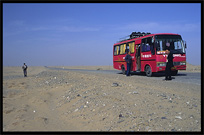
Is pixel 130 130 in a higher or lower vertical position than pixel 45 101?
lower

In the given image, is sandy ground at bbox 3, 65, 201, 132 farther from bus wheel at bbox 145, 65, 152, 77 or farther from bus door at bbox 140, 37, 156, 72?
bus wheel at bbox 145, 65, 152, 77

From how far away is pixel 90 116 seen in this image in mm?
6398

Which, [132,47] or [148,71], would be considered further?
[132,47]

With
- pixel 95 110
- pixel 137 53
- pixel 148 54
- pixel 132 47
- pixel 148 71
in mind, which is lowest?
pixel 95 110

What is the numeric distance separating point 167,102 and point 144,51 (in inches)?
381

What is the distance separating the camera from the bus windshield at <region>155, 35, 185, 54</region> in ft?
45.6

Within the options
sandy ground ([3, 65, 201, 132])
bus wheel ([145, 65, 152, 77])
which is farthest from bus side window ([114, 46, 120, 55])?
sandy ground ([3, 65, 201, 132])

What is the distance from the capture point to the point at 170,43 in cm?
1427

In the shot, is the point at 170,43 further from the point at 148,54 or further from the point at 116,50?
the point at 116,50

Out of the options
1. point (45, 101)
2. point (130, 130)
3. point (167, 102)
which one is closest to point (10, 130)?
point (45, 101)

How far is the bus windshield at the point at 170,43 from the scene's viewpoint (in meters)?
13.9

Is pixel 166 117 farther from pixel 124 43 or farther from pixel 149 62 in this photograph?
pixel 124 43

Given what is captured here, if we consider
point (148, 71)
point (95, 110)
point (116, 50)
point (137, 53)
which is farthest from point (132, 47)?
point (95, 110)

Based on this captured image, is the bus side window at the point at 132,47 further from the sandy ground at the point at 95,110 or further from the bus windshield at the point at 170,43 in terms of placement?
the sandy ground at the point at 95,110
